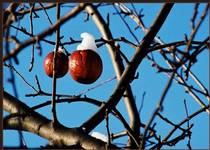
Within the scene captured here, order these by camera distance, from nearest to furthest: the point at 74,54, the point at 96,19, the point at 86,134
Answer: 1. the point at 86,134
2. the point at 74,54
3. the point at 96,19

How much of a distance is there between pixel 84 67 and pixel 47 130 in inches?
19.4

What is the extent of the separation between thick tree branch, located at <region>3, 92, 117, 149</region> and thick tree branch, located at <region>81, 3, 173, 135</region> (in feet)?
0.21

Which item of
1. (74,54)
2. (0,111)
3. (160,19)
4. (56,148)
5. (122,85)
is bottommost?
(56,148)

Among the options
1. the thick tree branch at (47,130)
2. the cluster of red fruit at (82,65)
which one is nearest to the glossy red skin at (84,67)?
the cluster of red fruit at (82,65)

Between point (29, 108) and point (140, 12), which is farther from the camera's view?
point (140, 12)

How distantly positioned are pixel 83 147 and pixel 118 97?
26 centimetres

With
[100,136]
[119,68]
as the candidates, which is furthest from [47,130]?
[119,68]

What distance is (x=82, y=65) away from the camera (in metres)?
2.10

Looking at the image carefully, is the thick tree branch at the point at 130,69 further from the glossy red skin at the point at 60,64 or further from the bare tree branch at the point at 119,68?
the bare tree branch at the point at 119,68

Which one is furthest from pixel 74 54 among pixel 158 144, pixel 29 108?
pixel 158 144

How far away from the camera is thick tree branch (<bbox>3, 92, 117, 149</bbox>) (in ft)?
5.38

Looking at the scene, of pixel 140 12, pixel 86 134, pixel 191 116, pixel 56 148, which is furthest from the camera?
pixel 140 12

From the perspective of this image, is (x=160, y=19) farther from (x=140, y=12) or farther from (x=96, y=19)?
(x=96, y=19)

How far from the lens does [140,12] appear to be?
8.70 ft
